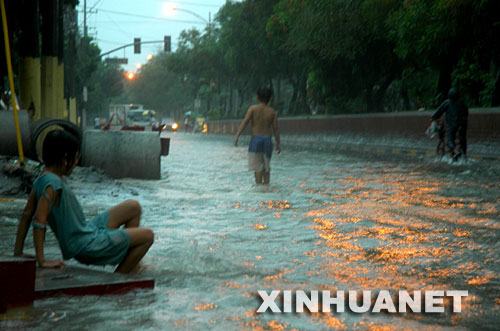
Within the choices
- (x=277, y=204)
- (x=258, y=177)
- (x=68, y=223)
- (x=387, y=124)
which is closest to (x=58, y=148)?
(x=68, y=223)

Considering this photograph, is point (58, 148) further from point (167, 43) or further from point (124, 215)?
point (167, 43)

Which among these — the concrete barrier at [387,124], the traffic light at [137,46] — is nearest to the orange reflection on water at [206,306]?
the concrete barrier at [387,124]

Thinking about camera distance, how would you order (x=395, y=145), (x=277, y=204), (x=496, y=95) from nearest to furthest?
(x=277, y=204)
(x=496, y=95)
(x=395, y=145)

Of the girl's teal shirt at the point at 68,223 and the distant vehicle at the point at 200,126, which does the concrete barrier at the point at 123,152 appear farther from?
the distant vehicle at the point at 200,126

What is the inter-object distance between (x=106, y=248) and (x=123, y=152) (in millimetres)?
9465

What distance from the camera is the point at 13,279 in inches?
180

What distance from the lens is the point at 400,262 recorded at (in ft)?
20.5

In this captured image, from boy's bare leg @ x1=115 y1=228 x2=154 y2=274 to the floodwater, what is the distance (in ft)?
0.71

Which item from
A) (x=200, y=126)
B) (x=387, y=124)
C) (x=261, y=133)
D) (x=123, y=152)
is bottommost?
(x=200, y=126)

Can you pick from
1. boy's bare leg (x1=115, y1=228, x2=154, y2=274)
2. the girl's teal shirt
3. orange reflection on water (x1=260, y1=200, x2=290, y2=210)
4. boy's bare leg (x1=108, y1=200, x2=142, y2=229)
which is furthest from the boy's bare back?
the girl's teal shirt

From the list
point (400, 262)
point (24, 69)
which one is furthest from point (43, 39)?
point (400, 262)

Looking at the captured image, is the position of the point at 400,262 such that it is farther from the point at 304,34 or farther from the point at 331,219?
the point at 304,34

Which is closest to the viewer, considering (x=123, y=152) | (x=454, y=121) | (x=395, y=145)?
(x=123, y=152)

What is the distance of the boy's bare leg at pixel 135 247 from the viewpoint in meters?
5.59
